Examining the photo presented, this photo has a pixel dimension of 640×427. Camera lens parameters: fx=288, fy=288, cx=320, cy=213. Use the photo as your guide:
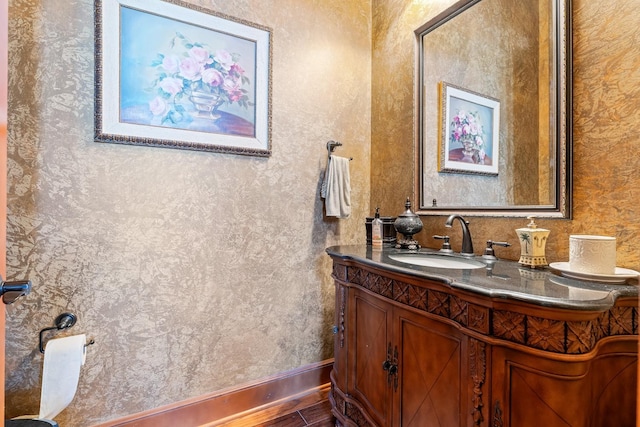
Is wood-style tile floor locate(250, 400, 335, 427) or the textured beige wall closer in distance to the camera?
the textured beige wall

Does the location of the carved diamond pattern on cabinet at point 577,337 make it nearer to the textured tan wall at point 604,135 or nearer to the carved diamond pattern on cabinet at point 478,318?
the carved diamond pattern on cabinet at point 478,318

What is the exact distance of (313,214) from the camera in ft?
6.16

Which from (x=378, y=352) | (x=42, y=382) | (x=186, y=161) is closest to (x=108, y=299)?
(x=42, y=382)

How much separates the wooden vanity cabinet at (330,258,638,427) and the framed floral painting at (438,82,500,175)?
0.80 meters

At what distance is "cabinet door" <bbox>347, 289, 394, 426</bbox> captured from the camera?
1196 mm

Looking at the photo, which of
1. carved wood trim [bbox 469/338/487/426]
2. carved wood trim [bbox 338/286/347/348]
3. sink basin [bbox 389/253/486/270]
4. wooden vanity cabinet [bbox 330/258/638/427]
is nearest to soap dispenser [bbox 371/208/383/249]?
sink basin [bbox 389/253/486/270]

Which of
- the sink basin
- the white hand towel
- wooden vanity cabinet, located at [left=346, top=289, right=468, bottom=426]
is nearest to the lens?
wooden vanity cabinet, located at [left=346, top=289, right=468, bottom=426]

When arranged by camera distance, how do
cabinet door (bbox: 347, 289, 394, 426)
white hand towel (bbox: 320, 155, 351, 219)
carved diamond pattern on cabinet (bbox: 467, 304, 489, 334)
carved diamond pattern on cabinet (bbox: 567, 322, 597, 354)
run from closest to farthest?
carved diamond pattern on cabinet (bbox: 567, 322, 597, 354) < carved diamond pattern on cabinet (bbox: 467, 304, 489, 334) < cabinet door (bbox: 347, 289, 394, 426) < white hand towel (bbox: 320, 155, 351, 219)

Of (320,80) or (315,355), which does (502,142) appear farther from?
(315,355)

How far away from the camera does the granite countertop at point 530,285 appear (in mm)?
710

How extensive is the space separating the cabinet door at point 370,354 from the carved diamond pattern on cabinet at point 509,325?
43 cm

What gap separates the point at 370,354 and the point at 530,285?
2.40 feet

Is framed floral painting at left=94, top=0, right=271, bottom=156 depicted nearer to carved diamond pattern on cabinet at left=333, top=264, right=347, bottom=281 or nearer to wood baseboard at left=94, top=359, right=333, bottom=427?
carved diamond pattern on cabinet at left=333, top=264, right=347, bottom=281

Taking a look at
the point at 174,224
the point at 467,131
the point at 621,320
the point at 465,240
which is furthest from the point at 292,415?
the point at 467,131
